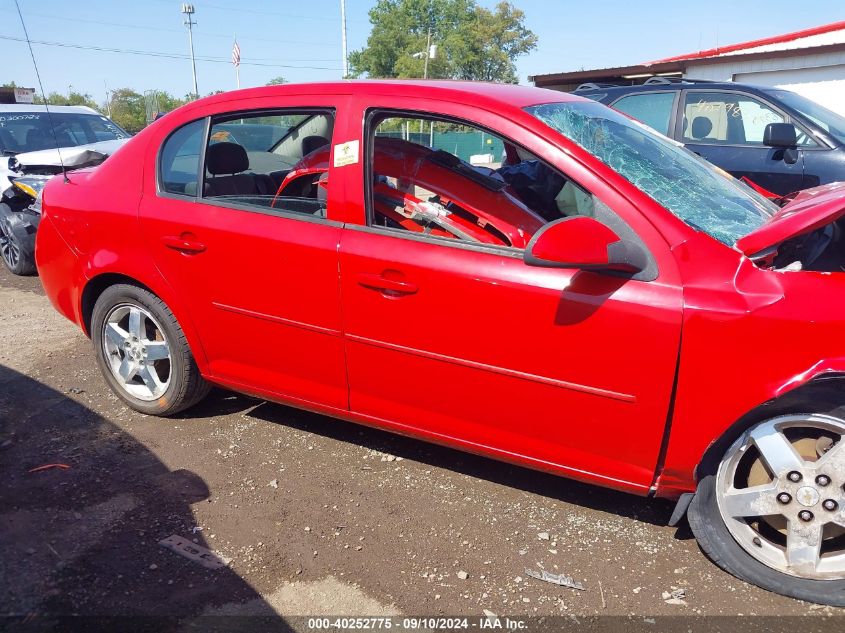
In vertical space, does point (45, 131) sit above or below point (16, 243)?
above

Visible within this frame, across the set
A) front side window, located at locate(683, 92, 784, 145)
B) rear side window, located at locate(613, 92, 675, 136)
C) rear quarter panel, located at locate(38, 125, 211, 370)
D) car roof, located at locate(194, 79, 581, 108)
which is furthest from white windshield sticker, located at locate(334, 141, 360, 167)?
front side window, located at locate(683, 92, 784, 145)

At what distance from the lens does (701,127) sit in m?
6.47

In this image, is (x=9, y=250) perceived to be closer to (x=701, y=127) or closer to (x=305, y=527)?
(x=305, y=527)

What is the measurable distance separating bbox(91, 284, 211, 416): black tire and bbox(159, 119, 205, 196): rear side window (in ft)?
1.95

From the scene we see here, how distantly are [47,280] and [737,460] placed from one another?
385 cm

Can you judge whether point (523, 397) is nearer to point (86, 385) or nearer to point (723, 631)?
point (723, 631)

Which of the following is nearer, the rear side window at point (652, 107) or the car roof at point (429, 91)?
the car roof at point (429, 91)

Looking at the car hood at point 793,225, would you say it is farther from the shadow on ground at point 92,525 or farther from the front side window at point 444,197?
the shadow on ground at point 92,525

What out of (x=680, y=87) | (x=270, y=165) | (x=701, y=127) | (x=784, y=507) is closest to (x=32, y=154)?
(x=270, y=165)

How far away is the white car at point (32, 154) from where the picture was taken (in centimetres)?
707

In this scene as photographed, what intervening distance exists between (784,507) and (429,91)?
6.86ft

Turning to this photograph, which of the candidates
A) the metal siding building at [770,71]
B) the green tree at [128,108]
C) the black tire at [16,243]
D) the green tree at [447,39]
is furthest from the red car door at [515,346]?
the green tree at [447,39]

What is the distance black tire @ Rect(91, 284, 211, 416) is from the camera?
362cm

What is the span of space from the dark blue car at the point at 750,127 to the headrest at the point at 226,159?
436 centimetres
